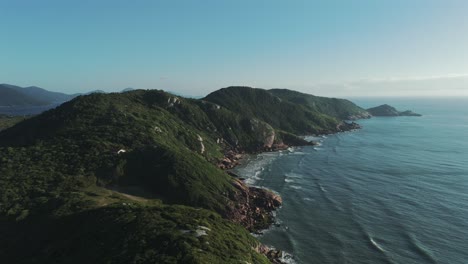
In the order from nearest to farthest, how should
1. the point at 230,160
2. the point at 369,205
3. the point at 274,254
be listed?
the point at 274,254, the point at 369,205, the point at 230,160

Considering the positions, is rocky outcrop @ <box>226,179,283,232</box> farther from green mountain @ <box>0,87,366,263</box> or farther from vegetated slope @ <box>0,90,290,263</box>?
vegetated slope @ <box>0,90,290,263</box>

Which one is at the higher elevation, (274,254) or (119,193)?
(119,193)

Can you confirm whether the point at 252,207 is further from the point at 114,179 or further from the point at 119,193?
the point at 114,179

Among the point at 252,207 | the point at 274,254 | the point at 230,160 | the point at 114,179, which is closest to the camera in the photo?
the point at 274,254

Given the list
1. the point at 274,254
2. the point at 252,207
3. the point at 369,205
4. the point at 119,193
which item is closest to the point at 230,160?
the point at 252,207

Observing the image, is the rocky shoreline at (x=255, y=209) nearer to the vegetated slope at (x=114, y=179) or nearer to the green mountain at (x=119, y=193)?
the green mountain at (x=119, y=193)

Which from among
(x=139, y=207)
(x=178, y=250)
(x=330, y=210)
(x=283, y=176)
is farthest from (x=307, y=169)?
(x=178, y=250)

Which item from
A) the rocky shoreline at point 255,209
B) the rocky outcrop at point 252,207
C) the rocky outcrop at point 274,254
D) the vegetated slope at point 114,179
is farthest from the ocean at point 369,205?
the vegetated slope at point 114,179
